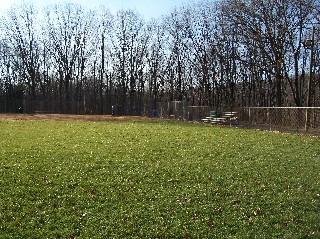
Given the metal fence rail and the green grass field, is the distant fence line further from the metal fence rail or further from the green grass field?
the green grass field

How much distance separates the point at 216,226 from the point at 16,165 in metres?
6.27

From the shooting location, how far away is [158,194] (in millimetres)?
7160

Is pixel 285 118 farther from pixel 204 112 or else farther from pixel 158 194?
pixel 158 194

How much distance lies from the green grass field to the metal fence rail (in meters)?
8.29

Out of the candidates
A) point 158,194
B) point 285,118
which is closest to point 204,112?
point 285,118

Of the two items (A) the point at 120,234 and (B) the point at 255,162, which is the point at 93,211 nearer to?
(A) the point at 120,234

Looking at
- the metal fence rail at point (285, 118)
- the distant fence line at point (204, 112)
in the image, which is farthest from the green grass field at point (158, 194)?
the distant fence line at point (204, 112)

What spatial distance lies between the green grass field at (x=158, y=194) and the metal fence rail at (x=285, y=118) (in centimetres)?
829

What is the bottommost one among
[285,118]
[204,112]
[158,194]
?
[158,194]

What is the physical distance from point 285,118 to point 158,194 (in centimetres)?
1689

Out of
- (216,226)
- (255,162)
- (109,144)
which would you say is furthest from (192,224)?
(109,144)

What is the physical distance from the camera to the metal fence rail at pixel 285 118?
790 inches

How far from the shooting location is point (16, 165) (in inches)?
378

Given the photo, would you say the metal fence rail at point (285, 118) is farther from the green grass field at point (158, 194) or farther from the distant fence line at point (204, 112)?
the green grass field at point (158, 194)
